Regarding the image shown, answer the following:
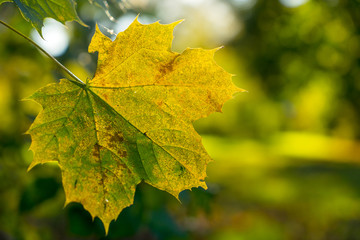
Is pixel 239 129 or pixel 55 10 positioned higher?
pixel 239 129

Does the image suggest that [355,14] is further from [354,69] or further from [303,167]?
[303,167]

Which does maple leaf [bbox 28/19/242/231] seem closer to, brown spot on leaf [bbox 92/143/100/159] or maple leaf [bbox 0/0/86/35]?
brown spot on leaf [bbox 92/143/100/159]

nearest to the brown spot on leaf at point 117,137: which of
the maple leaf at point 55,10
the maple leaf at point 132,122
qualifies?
the maple leaf at point 132,122

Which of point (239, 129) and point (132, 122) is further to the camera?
point (239, 129)

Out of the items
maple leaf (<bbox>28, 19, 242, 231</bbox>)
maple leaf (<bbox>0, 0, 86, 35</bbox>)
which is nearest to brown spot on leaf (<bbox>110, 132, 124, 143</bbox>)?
maple leaf (<bbox>28, 19, 242, 231</bbox>)

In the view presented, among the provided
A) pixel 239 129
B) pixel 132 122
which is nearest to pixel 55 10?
pixel 132 122

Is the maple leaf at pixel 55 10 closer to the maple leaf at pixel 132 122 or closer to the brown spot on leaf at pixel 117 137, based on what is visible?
the maple leaf at pixel 132 122

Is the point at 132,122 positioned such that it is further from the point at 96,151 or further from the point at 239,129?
the point at 239,129
